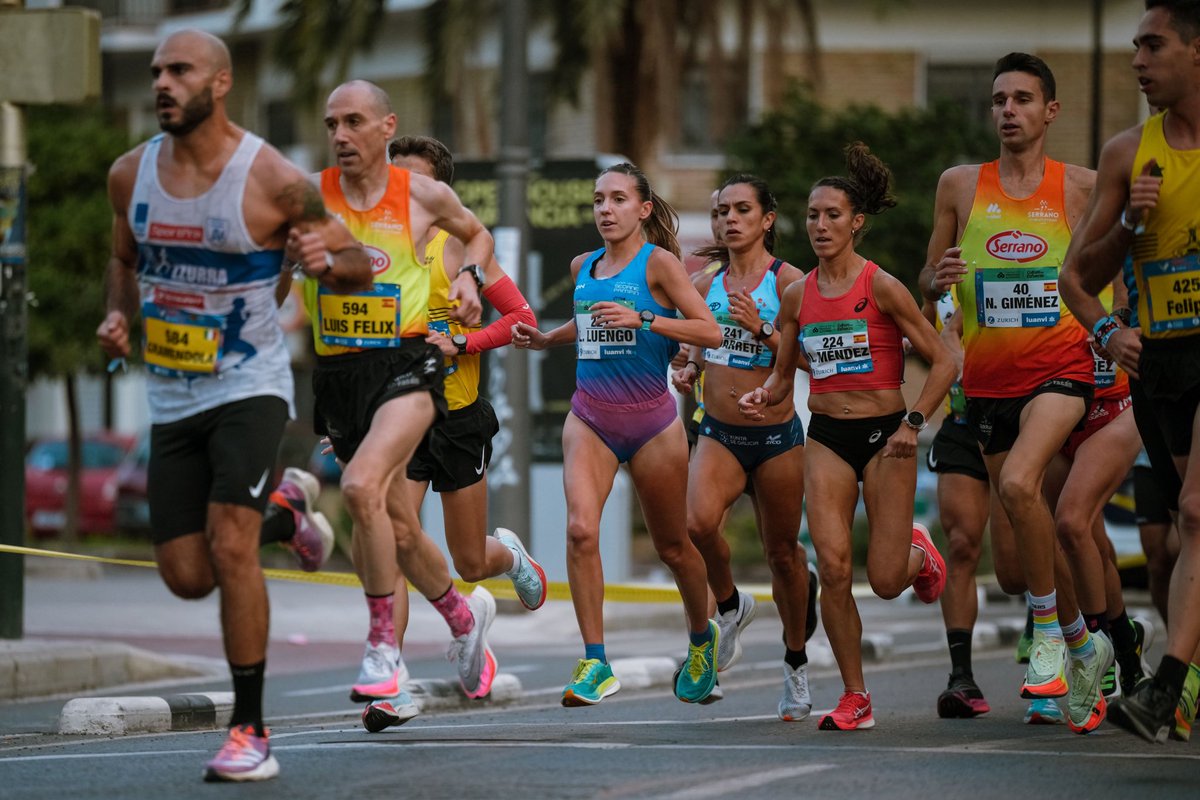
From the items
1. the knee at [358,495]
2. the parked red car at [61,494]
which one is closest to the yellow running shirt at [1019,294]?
the knee at [358,495]

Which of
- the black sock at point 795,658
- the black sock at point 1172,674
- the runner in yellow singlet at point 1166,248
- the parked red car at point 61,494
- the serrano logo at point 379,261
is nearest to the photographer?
the black sock at point 1172,674

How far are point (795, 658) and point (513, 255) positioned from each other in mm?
7708

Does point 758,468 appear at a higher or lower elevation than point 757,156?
lower

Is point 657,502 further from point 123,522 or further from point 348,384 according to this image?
point 123,522

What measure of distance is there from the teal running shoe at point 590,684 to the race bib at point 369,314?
182cm

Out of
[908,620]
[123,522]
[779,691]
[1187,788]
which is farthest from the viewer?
[123,522]

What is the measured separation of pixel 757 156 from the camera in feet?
94.2

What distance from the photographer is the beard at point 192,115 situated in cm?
721

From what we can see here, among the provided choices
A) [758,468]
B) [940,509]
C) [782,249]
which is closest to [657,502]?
[758,468]

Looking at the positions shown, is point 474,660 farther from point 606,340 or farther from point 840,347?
point 840,347

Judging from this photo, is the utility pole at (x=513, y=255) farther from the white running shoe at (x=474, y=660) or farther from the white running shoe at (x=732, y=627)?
the white running shoe at (x=474, y=660)

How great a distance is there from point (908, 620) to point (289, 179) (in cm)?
1308

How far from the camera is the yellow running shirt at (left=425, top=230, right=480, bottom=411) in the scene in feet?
31.9

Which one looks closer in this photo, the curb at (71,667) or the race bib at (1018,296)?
the race bib at (1018,296)
